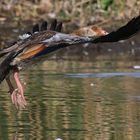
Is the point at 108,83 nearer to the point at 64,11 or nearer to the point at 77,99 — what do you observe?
the point at 77,99

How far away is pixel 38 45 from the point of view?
8.87m

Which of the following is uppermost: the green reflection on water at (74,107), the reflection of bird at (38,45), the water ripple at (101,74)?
the reflection of bird at (38,45)

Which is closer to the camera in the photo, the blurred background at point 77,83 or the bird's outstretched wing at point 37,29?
the blurred background at point 77,83

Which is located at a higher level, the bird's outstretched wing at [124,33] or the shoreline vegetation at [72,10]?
the shoreline vegetation at [72,10]

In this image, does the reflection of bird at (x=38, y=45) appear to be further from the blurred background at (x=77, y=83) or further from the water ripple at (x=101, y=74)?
the water ripple at (x=101, y=74)

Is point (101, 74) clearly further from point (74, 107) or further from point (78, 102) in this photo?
point (74, 107)

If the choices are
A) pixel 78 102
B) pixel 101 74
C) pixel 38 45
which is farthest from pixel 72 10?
pixel 38 45

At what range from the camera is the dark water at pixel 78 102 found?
324 inches

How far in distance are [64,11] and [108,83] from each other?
20.3 feet

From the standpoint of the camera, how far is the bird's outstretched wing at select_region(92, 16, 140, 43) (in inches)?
328

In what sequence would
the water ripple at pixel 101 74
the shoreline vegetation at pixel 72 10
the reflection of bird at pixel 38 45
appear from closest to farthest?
1. the reflection of bird at pixel 38 45
2. the water ripple at pixel 101 74
3. the shoreline vegetation at pixel 72 10

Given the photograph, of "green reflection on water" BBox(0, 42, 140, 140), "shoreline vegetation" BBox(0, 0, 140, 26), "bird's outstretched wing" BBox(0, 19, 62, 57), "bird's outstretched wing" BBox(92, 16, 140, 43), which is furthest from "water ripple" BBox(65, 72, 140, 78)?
"shoreline vegetation" BBox(0, 0, 140, 26)

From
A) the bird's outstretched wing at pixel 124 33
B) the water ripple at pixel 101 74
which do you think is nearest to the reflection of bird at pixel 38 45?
the bird's outstretched wing at pixel 124 33

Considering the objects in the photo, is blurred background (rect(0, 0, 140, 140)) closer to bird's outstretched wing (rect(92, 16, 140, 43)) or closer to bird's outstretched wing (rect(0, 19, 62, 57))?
bird's outstretched wing (rect(0, 19, 62, 57))
